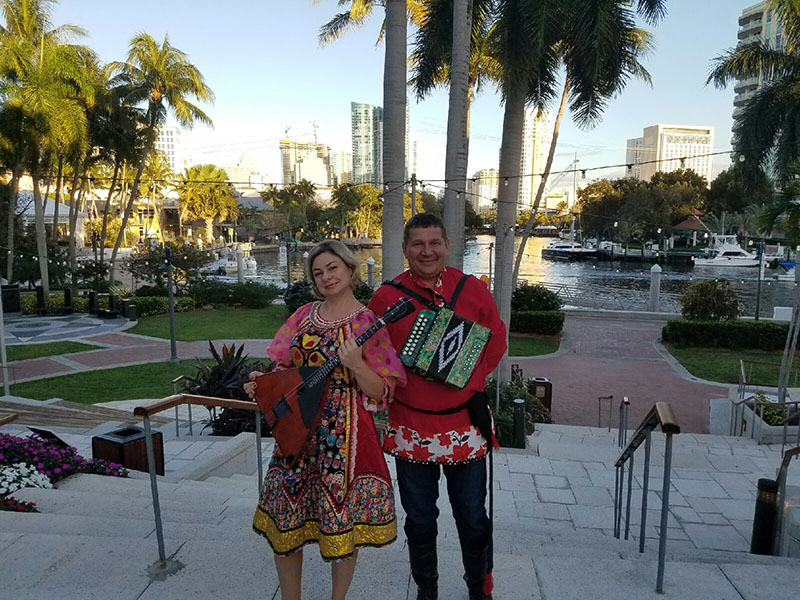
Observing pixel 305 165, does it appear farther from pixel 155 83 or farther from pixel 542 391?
pixel 542 391

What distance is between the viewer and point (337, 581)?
216cm

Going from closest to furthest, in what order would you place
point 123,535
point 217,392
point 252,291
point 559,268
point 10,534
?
point 10,534, point 123,535, point 217,392, point 252,291, point 559,268

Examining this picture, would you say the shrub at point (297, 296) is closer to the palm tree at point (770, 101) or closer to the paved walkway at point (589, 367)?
the paved walkway at point (589, 367)

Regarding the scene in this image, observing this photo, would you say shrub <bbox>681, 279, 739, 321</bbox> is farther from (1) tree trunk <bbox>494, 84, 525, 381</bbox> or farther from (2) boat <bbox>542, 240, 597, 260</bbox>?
(2) boat <bbox>542, 240, 597, 260</bbox>

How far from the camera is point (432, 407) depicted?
7.44ft

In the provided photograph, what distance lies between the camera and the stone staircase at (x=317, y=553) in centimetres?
242

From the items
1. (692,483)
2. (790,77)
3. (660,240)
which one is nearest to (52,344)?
(692,483)

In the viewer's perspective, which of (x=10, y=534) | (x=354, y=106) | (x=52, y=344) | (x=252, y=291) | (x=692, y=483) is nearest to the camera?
(x=10, y=534)

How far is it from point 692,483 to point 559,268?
45.4 m

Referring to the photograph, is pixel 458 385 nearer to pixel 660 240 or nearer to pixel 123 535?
pixel 123 535

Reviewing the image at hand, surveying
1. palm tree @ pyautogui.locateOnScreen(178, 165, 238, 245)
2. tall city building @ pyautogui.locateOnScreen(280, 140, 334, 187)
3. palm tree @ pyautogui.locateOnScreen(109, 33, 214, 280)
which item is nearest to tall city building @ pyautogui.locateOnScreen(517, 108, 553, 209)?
palm tree @ pyautogui.locateOnScreen(109, 33, 214, 280)

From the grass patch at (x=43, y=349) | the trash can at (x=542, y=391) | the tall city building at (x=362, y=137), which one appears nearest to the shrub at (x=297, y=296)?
the grass patch at (x=43, y=349)

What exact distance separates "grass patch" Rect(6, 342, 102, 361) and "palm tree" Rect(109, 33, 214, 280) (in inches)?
375

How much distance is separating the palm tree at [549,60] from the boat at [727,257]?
41406 mm
